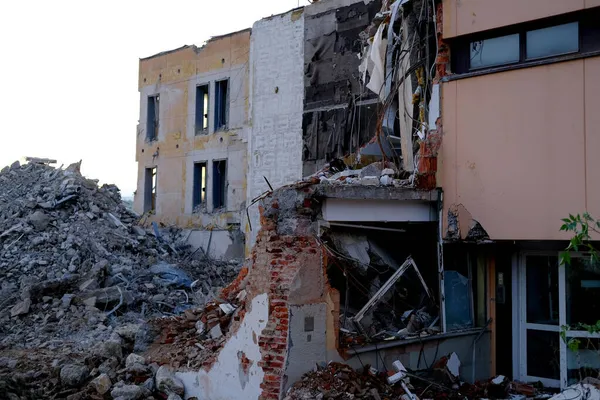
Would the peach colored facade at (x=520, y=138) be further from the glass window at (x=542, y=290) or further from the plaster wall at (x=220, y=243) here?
the plaster wall at (x=220, y=243)

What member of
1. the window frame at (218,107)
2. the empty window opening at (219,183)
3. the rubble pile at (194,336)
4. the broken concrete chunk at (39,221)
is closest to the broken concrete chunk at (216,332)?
the rubble pile at (194,336)

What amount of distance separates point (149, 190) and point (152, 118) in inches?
109

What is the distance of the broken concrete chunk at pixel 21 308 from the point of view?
13.9 metres

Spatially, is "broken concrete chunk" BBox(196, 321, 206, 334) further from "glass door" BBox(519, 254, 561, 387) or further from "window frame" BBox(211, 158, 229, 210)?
"window frame" BBox(211, 158, 229, 210)

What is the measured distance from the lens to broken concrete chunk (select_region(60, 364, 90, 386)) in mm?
8750

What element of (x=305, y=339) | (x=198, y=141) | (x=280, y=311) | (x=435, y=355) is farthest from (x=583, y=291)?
(x=198, y=141)

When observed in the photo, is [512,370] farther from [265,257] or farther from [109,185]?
[109,185]

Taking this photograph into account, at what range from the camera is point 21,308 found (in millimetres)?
13938

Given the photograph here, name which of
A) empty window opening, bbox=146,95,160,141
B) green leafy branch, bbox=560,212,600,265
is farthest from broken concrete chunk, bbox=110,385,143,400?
empty window opening, bbox=146,95,160,141

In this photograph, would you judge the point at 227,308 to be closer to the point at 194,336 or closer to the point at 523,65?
the point at 194,336

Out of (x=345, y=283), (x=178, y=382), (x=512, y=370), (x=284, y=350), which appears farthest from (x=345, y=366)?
(x=512, y=370)

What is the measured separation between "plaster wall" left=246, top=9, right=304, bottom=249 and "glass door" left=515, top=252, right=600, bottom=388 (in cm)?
1069

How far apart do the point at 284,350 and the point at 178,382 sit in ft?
6.16

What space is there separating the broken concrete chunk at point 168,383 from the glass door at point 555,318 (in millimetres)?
4648
